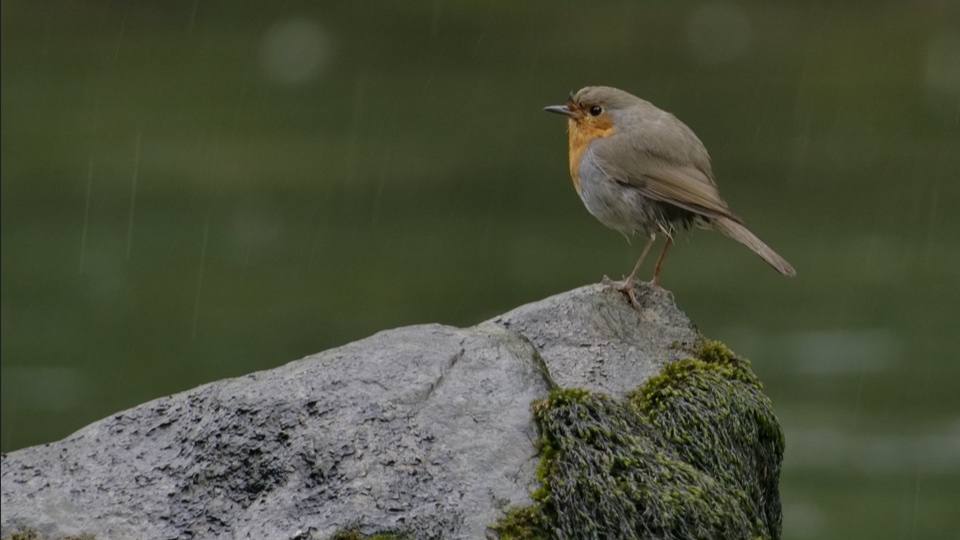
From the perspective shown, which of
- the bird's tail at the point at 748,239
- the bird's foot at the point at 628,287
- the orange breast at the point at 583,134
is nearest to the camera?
the bird's foot at the point at 628,287

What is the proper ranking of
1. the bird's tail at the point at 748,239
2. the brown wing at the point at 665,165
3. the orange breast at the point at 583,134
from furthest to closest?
the orange breast at the point at 583,134 → the brown wing at the point at 665,165 → the bird's tail at the point at 748,239

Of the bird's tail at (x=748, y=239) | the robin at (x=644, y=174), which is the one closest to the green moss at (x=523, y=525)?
the robin at (x=644, y=174)

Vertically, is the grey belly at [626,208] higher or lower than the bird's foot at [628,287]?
higher

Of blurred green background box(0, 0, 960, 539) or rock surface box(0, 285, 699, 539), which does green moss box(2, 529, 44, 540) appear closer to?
rock surface box(0, 285, 699, 539)

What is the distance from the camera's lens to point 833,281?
1598 centimetres

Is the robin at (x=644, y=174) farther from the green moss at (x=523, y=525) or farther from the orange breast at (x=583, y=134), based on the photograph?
the green moss at (x=523, y=525)

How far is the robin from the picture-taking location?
22.2 feet

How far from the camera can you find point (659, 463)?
16.2ft

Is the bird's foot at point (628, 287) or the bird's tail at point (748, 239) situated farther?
the bird's tail at point (748, 239)

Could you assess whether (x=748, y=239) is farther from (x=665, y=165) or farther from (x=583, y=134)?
(x=583, y=134)

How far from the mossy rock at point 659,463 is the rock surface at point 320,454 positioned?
0.32 ft

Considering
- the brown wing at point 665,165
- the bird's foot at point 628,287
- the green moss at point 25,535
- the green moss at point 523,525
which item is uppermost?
the brown wing at point 665,165

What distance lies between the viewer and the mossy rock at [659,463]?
15.4ft

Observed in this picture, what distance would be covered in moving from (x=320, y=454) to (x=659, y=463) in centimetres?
111
